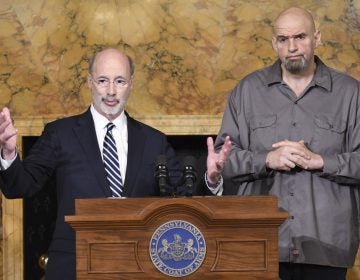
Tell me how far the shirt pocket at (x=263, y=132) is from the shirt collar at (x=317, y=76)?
6.2 inches

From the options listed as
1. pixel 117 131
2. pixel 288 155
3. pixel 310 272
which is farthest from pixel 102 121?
pixel 310 272

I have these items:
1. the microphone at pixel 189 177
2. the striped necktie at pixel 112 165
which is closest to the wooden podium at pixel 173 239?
the microphone at pixel 189 177

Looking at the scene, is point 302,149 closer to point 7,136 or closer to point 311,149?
point 311,149

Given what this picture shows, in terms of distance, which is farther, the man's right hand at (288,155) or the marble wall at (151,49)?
the marble wall at (151,49)

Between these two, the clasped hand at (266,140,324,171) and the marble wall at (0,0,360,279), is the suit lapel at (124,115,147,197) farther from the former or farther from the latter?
the marble wall at (0,0,360,279)

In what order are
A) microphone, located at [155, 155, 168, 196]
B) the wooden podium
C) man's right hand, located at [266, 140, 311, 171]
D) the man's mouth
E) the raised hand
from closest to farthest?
the wooden podium
microphone, located at [155, 155, 168, 196]
the raised hand
man's right hand, located at [266, 140, 311, 171]
the man's mouth

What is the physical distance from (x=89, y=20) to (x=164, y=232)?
2516 millimetres

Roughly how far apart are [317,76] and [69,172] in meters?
1.05

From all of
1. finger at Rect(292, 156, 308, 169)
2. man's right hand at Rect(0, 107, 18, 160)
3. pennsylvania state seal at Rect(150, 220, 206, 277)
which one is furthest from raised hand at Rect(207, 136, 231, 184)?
man's right hand at Rect(0, 107, 18, 160)

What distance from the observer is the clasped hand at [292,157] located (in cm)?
385

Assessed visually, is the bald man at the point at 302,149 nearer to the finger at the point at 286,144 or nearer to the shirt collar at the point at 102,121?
the finger at the point at 286,144

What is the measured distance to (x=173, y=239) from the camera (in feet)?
11.3

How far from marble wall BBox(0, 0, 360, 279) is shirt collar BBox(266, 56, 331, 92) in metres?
1.49

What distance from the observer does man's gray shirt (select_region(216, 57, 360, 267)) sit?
3912 millimetres
